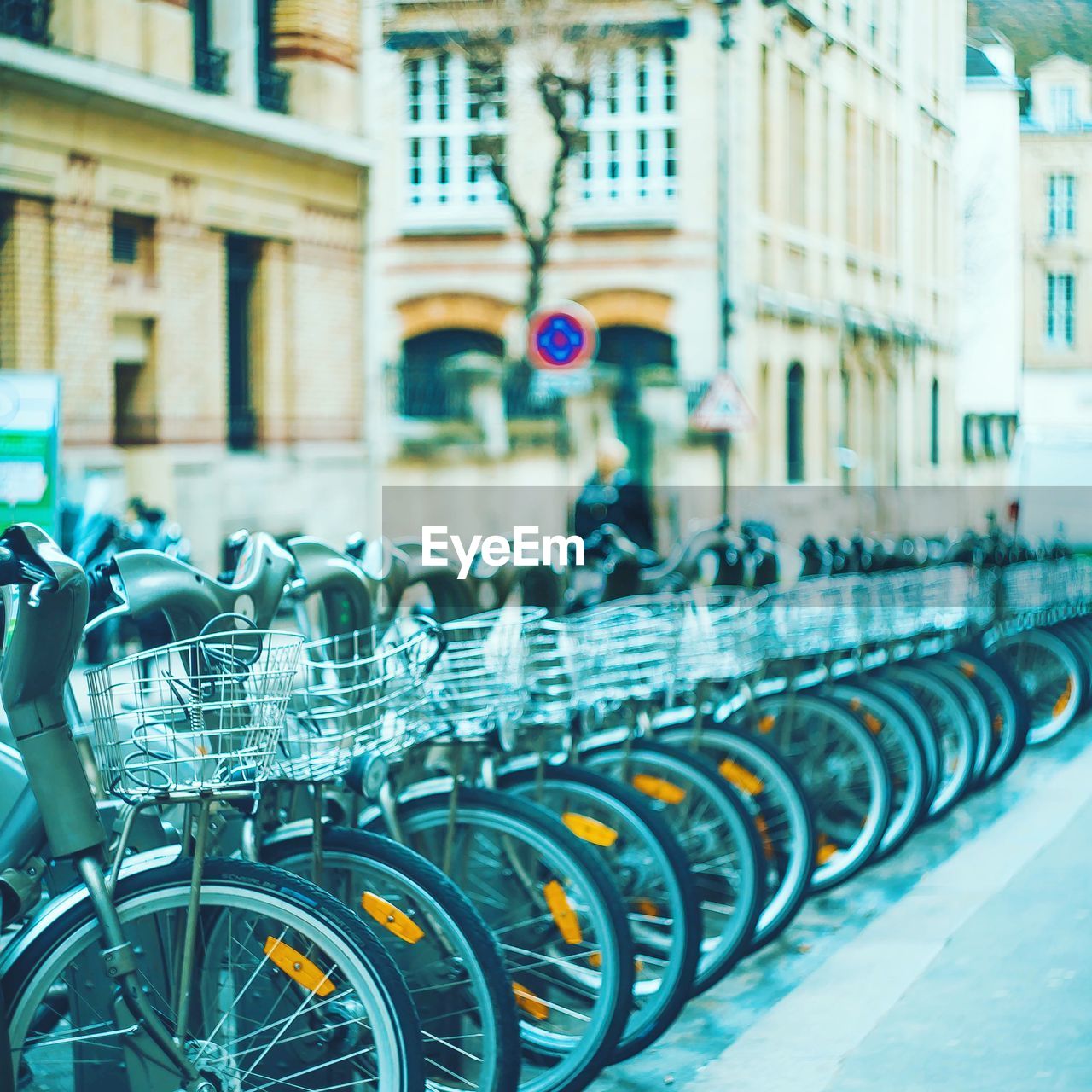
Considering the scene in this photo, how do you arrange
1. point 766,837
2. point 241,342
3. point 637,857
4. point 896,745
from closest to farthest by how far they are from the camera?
point 637,857
point 766,837
point 896,745
point 241,342

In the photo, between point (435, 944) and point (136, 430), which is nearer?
point (435, 944)

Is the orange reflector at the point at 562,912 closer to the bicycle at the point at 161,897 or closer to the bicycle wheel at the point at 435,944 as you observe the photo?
the bicycle wheel at the point at 435,944

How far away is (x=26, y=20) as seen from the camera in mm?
16578

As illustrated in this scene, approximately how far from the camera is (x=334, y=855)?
3.70m

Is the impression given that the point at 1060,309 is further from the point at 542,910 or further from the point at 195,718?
the point at 195,718

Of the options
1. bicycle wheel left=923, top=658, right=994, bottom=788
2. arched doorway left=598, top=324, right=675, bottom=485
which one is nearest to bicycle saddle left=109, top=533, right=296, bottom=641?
bicycle wheel left=923, top=658, right=994, bottom=788

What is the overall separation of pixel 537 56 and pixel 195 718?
733 inches

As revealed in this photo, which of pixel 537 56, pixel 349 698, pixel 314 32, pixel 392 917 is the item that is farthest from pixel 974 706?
pixel 314 32

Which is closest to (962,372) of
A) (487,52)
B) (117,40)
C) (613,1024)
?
(487,52)

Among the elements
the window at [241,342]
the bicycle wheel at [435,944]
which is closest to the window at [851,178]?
the window at [241,342]

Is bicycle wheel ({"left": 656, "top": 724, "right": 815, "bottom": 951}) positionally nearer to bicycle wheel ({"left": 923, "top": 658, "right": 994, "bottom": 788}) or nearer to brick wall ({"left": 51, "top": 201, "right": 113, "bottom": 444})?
bicycle wheel ({"left": 923, "top": 658, "right": 994, "bottom": 788})

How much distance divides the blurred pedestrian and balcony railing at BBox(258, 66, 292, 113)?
10105 millimetres

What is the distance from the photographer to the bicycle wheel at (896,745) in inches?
270

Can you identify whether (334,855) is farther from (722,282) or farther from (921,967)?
(722,282)
